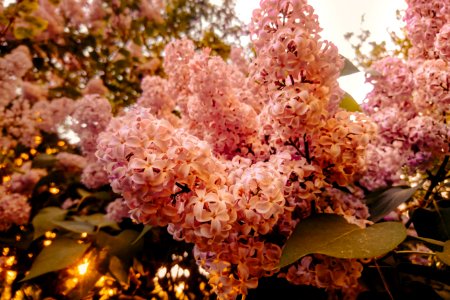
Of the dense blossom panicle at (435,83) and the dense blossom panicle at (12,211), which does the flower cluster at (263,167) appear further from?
the dense blossom panicle at (12,211)

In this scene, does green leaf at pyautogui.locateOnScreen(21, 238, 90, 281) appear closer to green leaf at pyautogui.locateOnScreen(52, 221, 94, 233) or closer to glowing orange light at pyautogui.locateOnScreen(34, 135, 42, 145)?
green leaf at pyautogui.locateOnScreen(52, 221, 94, 233)

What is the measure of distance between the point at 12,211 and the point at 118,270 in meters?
0.62

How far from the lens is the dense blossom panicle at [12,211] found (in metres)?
1.57

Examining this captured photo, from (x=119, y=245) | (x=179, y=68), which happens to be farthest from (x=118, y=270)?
(x=179, y=68)

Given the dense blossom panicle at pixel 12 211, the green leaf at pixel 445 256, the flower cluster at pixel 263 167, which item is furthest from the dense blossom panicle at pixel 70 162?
the green leaf at pixel 445 256

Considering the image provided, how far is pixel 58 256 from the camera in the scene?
4.09ft

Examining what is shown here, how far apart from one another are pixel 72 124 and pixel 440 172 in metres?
1.36

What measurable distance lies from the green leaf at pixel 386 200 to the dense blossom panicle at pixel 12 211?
1.37 meters

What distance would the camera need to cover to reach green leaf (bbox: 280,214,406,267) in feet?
2.12

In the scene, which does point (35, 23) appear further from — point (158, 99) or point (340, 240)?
point (340, 240)

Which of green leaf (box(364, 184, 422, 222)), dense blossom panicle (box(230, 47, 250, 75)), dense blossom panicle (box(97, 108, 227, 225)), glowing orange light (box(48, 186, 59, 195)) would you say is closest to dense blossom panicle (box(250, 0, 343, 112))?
dense blossom panicle (box(97, 108, 227, 225))

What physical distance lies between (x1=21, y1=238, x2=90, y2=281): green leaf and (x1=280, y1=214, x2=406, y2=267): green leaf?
32.1 inches

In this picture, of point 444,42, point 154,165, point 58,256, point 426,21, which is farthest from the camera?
point 58,256

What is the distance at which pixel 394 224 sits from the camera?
733mm
